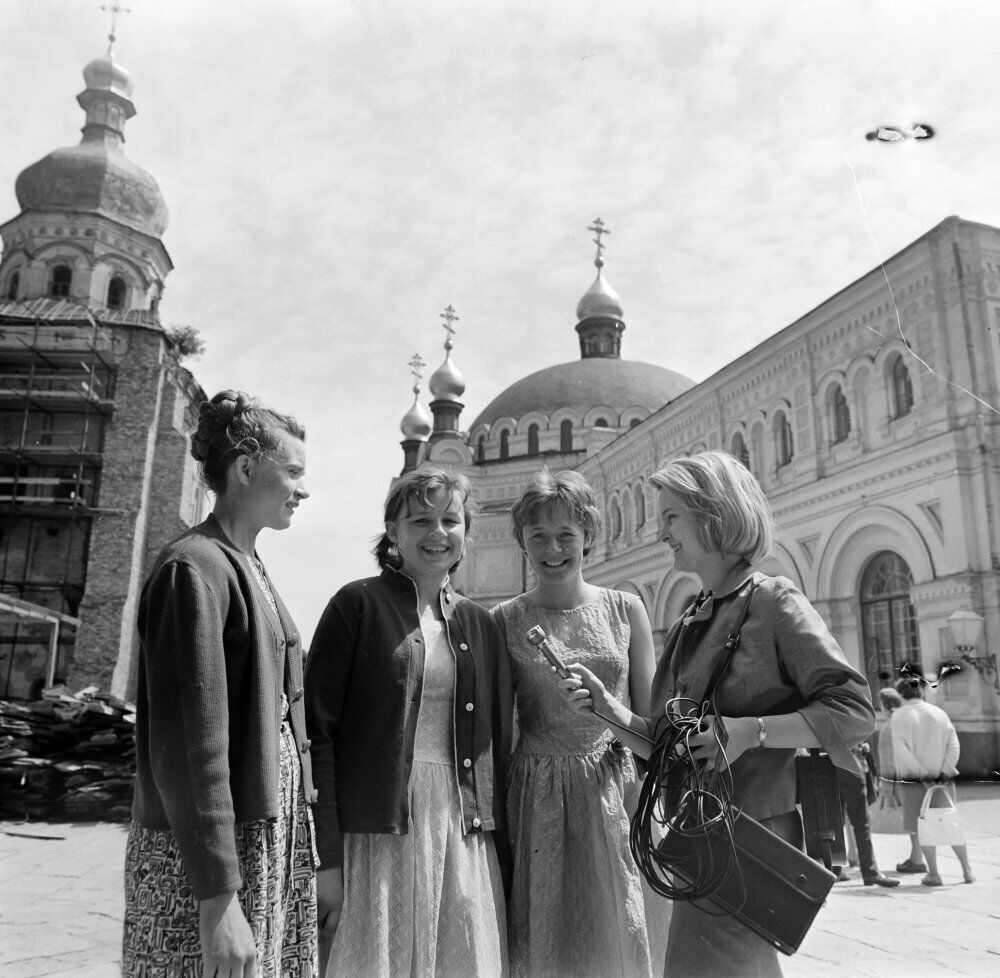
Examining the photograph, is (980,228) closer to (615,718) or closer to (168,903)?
(615,718)

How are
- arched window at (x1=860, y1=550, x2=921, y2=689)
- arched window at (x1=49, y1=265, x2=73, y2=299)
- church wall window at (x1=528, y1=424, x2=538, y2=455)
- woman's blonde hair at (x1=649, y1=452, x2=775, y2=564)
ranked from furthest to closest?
1. church wall window at (x1=528, y1=424, x2=538, y2=455)
2. arched window at (x1=49, y1=265, x2=73, y2=299)
3. arched window at (x1=860, y1=550, x2=921, y2=689)
4. woman's blonde hair at (x1=649, y1=452, x2=775, y2=564)

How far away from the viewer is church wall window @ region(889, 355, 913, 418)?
14414 mm

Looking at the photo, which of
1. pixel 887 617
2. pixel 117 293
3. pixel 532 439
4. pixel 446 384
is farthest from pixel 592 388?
pixel 887 617

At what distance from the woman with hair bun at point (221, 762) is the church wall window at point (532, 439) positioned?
37.4 metres

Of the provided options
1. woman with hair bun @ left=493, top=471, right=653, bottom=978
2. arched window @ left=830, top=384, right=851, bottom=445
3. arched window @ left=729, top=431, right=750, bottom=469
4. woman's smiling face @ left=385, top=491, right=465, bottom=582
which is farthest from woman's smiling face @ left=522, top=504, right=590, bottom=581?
arched window @ left=729, top=431, right=750, bottom=469

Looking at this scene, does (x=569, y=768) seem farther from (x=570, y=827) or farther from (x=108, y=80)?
(x=108, y=80)

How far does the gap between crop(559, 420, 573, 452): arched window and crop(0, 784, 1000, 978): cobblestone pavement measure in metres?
31.2

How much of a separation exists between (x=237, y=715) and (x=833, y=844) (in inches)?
Answer: 55.1

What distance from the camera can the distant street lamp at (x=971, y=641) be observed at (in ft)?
39.7

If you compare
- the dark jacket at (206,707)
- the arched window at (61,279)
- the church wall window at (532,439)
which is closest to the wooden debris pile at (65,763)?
the dark jacket at (206,707)

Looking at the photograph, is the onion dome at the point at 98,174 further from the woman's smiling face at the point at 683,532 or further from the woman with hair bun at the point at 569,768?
the woman's smiling face at the point at 683,532

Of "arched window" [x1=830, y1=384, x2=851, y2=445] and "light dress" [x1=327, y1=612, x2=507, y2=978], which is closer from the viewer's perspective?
"light dress" [x1=327, y1=612, x2=507, y2=978]

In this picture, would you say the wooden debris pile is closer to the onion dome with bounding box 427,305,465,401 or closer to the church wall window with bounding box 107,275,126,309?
the church wall window with bounding box 107,275,126,309

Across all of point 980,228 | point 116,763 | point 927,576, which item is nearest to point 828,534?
point 927,576
